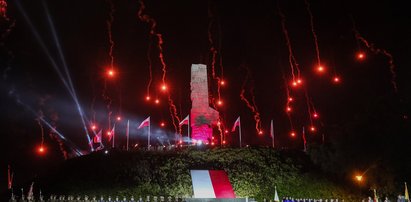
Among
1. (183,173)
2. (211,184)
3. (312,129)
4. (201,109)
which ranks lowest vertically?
(211,184)

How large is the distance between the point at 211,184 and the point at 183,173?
1866 millimetres

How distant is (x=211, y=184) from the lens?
2425 centimetres

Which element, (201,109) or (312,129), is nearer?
(201,109)

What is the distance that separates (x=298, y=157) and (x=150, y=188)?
9.73 metres

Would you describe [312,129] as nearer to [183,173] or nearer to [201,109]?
[201,109]

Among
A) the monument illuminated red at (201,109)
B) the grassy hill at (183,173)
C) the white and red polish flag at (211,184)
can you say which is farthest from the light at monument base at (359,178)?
the monument illuminated red at (201,109)

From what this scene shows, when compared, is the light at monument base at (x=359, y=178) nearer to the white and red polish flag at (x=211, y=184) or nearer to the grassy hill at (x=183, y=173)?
the grassy hill at (x=183, y=173)

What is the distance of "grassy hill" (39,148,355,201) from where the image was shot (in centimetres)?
2362

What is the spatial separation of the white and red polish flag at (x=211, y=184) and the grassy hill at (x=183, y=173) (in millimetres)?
371

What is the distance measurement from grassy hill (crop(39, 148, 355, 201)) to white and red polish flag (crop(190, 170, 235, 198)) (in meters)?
0.37

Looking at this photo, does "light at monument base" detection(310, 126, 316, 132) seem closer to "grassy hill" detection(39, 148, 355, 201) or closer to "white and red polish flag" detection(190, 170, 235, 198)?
"grassy hill" detection(39, 148, 355, 201)

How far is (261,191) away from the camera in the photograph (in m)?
24.4

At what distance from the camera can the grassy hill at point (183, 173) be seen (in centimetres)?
2362

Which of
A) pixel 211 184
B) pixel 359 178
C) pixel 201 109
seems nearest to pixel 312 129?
pixel 201 109
